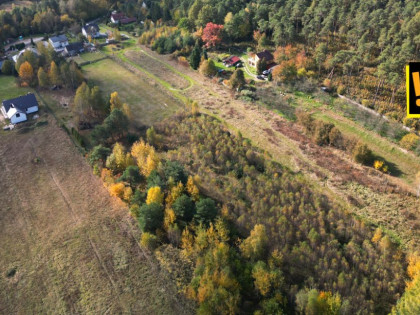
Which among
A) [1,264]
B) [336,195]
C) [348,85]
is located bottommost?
[1,264]

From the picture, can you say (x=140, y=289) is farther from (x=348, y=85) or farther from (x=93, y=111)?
(x=348, y=85)

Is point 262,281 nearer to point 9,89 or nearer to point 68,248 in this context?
point 68,248

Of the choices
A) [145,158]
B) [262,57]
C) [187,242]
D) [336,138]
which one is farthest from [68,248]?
[262,57]

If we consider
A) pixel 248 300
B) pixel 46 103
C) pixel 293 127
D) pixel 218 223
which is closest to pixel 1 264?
pixel 218 223

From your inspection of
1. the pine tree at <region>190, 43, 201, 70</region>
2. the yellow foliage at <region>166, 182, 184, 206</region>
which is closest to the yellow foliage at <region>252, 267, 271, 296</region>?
the yellow foliage at <region>166, 182, 184, 206</region>

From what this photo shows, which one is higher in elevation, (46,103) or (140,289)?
(46,103)

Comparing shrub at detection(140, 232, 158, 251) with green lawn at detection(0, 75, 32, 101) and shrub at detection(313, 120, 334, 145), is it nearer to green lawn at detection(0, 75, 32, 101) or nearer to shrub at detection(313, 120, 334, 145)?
shrub at detection(313, 120, 334, 145)

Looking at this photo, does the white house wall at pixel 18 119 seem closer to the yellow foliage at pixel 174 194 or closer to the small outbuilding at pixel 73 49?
the small outbuilding at pixel 73 49

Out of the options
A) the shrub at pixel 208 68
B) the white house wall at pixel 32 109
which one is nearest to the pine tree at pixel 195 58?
the shrub at pixel 208 68
